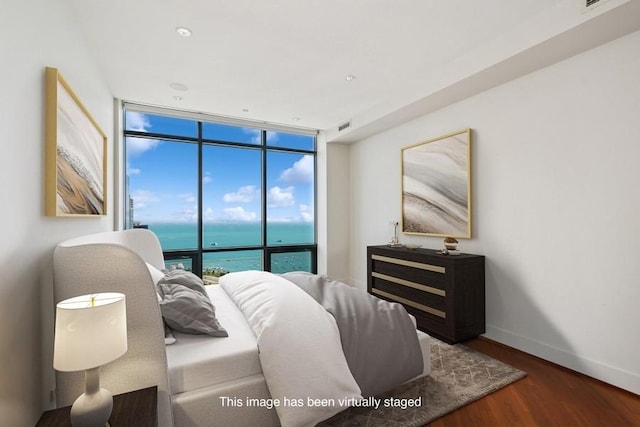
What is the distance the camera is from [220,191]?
4523mm

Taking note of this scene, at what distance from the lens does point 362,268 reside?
4766mm

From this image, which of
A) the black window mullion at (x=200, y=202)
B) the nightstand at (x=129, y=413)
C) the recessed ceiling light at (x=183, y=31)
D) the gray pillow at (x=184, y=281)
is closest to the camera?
the nightstand at (x=129, y=413)

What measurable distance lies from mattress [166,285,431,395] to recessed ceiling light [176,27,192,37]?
84.7 inches

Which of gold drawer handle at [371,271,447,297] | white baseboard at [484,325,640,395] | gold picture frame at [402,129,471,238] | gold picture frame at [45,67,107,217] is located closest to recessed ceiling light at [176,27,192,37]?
gold picture frame at [45,67,107,217]

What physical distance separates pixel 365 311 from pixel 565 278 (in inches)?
66.7

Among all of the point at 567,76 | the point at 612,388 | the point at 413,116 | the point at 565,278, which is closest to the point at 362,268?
the point at 413,116

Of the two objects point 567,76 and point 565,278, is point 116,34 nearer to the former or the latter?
point 567,76

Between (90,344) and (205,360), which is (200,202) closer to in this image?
(205,360)

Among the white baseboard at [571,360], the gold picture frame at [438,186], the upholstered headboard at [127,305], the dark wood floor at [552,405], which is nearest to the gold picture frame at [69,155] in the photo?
the upholstered headboard at [127,305]

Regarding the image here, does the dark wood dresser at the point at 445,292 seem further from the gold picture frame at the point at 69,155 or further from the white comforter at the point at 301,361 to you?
the gold picture frame at the point at 69,155

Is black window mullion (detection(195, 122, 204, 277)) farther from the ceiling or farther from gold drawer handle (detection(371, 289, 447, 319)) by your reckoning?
gold drawer handle (detection(371, 289, 447, 319))

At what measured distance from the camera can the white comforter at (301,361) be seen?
4.72ft

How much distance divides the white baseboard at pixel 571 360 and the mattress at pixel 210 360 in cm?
236

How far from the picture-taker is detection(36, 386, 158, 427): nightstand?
1.08 metres
